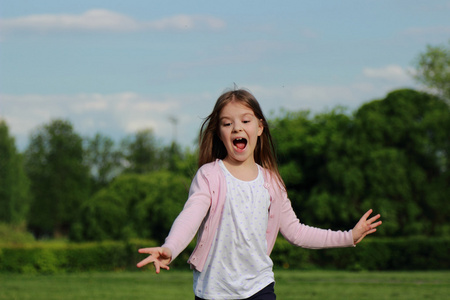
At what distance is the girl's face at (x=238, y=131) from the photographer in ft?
15.9

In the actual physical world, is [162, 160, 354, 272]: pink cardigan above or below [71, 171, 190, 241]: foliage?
above

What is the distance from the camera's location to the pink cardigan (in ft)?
14.5

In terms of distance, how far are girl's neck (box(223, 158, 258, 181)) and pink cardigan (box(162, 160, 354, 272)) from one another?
3.3 inches

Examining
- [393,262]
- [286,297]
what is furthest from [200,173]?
[393,262]

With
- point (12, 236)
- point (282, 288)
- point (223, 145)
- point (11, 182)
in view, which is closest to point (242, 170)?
point (223, 145)

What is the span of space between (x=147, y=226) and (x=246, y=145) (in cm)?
2770

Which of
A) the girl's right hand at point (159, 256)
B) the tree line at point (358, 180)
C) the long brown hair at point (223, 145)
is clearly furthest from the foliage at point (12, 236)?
the girl's right hand at point (159, 256)

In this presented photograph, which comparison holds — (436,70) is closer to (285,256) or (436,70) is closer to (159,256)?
(285,256)

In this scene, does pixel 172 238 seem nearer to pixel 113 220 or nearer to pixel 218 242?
pixel 218 242

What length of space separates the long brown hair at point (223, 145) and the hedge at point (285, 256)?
23.3 m

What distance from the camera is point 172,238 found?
427 cm

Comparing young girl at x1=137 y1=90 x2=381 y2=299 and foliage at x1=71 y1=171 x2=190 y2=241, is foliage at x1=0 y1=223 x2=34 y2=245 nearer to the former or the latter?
foliage at x1=71 y1=171 x2=190 y2=241

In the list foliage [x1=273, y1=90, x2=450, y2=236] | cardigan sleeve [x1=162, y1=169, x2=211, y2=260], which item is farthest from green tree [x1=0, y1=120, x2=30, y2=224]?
cardigan sleeve [x1=162, y1=169, x2=211, y2=260]

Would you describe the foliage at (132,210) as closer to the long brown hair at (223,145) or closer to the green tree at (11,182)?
the long brown hair at (223,145)
